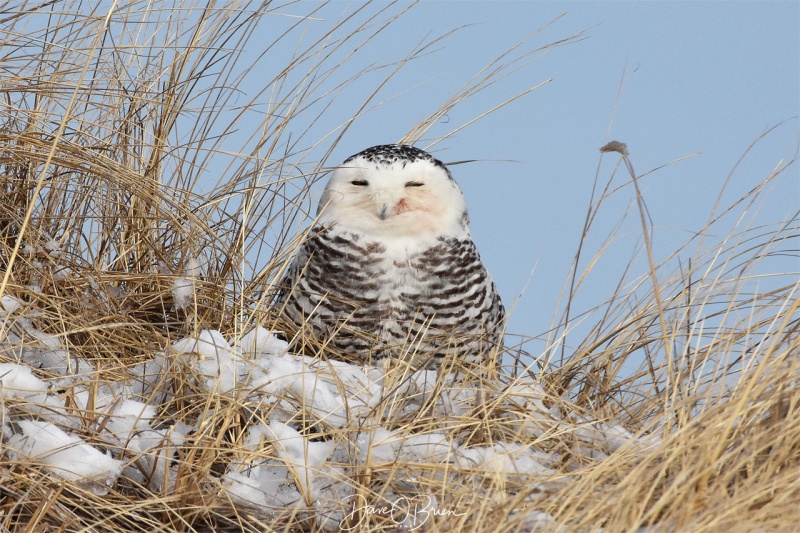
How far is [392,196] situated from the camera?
3742 millimetres

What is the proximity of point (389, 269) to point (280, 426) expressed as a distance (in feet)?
3.25

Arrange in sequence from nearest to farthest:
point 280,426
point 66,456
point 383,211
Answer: point 66,456 → point 280,426 → point 383,211

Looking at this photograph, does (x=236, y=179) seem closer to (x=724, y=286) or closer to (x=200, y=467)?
(x=200, y=467)

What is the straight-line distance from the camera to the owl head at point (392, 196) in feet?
12.3

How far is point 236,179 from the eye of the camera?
4082mm

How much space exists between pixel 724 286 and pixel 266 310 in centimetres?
155

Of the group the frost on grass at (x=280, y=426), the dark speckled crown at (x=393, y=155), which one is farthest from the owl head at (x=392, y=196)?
the frost on grass at (x=280, y=426)

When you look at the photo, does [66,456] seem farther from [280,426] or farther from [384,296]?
[384,296]

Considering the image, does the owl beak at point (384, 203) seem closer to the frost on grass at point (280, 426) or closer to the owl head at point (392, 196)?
the owl head at point (392, 196)

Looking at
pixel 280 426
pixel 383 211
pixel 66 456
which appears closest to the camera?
pixel 66 456

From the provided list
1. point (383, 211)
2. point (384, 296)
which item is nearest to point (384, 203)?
point (383, 211)

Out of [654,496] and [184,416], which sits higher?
[654,496]

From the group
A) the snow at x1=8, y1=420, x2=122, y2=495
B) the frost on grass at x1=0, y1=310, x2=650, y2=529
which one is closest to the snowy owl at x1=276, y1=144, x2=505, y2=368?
the frost on grass at x1=0, y1=310, x2=650, y2=529

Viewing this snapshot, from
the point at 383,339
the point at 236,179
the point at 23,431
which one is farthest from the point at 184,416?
the point at 236,179
